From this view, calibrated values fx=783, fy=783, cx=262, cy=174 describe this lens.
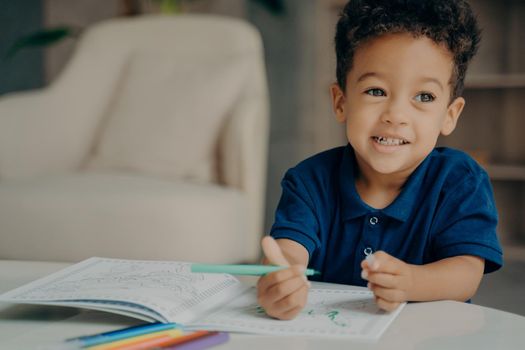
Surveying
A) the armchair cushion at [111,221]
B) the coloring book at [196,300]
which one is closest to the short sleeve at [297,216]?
the coloring book at [196,300]

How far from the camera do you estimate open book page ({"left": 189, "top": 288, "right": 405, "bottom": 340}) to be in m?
0.67

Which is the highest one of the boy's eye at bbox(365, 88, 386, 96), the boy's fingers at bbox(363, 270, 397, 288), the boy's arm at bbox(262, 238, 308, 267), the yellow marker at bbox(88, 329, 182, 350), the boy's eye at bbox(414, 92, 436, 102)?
the boy's eye at bbox(365, 88, 386, 96)

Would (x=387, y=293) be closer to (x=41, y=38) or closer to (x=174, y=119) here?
(x=174, y=119)

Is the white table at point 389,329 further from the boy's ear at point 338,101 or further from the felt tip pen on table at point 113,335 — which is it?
the boy's ear at point 338,101

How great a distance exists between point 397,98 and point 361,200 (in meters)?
0.17

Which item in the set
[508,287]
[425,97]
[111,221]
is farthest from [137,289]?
[508,287]

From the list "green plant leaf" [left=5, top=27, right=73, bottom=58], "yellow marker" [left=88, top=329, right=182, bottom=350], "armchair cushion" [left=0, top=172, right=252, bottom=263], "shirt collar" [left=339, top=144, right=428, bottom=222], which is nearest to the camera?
"yellow marker" [left=88, top=329, right=182, bottom=350]

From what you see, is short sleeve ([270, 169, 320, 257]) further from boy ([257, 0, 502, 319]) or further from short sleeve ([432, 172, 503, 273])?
short sleeve ([432, 172, 503, 273])

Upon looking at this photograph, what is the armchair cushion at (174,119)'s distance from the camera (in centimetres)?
221

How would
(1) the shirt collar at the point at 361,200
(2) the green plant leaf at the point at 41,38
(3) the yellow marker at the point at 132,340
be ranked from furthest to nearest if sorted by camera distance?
(2) the green plant leaf at the point at 41,38, (1) the shirt collar at the point at 361,200, (3) the yellow marker at the point at 132,340

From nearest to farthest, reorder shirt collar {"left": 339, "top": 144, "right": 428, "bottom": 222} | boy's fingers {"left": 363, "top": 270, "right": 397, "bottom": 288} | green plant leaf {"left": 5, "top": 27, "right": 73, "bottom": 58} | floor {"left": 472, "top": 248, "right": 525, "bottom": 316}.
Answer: boy's fingers {"left": 363, "top": 270, "right": 397, "bottom": 288} → shirt collar {"left": 339, "top": 144, "right": 428, "bottom": 222} → floor {"left": 472, "top": 248, "right": 525, "bottom": 316} → green plant leaf {"left": 5, "top": 27, "right": 73, "bottom": 58}

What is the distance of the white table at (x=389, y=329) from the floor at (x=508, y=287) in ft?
4.44

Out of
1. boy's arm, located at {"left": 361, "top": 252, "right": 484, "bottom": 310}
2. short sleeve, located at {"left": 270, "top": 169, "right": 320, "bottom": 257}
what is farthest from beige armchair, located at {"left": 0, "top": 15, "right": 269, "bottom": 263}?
boy's arm, located at {"left": 361, "top": 252, "right": 484, "bottom": 310}

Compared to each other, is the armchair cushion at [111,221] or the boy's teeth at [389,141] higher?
the boy's teeth at [389,141]
